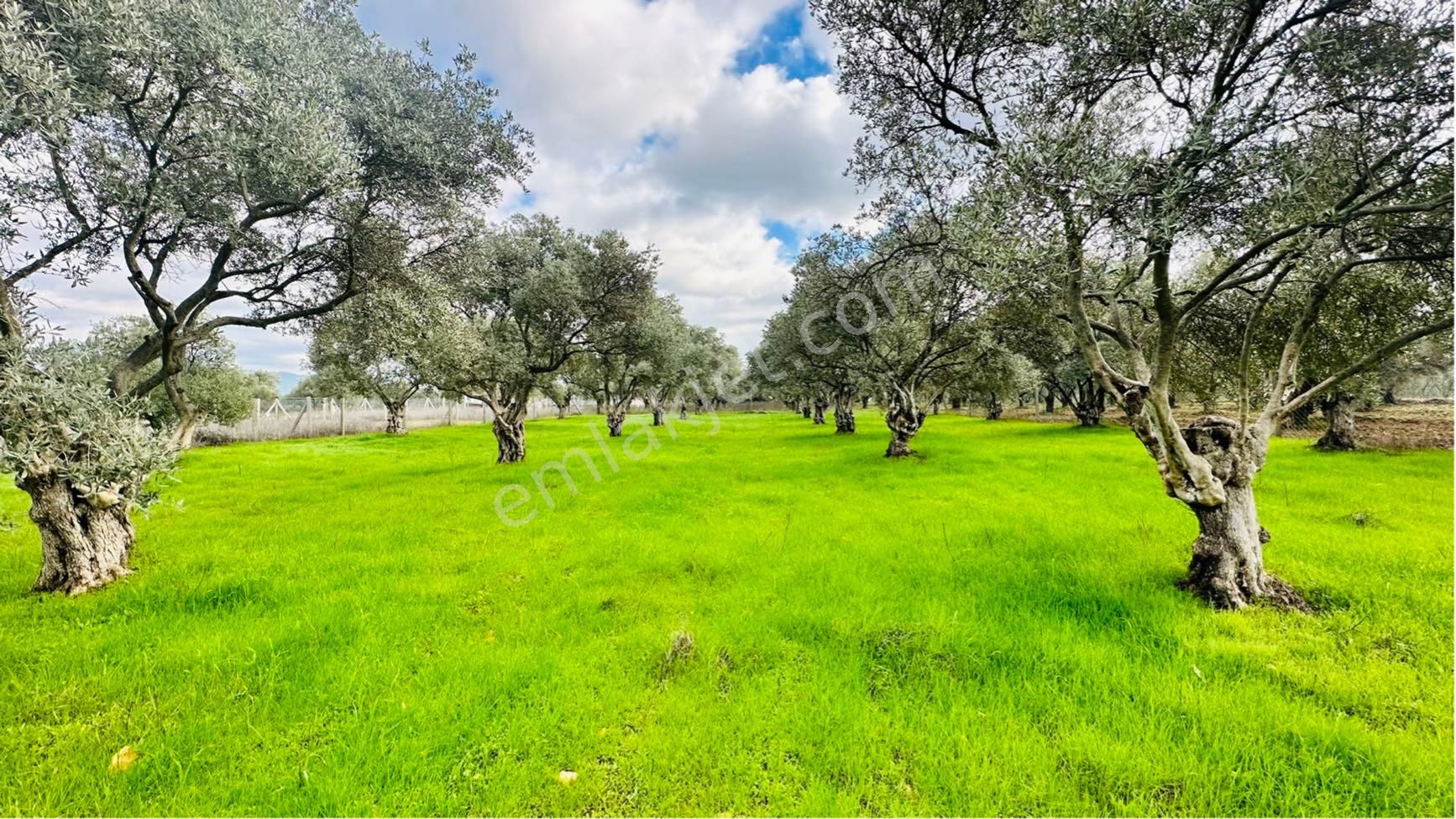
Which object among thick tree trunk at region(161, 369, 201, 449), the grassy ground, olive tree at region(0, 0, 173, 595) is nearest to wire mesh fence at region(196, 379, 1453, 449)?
the grassy ground

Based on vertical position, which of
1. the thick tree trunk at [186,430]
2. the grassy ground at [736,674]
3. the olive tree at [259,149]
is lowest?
the grassy ground at [736,674]

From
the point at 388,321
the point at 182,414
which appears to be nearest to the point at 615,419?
the point at 388,321

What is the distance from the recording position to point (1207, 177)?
5.77 metres

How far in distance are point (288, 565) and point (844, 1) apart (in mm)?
12581

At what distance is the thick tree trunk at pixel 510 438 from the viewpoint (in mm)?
19562

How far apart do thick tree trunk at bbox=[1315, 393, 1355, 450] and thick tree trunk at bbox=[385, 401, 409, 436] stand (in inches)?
2114

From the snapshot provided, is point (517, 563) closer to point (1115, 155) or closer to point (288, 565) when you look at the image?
point (288, 565)

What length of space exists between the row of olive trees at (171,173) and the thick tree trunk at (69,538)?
2cm

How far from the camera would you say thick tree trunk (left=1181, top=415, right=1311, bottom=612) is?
6.11 metres

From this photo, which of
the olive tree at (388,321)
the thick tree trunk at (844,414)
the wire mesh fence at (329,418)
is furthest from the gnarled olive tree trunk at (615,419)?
the olive tree at (388,321)

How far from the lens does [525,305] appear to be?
61.2ft

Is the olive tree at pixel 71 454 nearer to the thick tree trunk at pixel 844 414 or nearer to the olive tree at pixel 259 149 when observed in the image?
the olive tree at pixel 259 149

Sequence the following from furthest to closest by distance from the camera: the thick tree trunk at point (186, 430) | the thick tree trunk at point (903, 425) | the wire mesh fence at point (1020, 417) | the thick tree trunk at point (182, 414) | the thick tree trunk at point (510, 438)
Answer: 1. the wire mesh fence at point (1020, 417)
2. the thick tree trunk at point (903, 425)
3. the thick tree trunk at point (510, 438)
4. the thick tree trunk at point (182, 414)
5. the thick tree trunk at point (186, 430)

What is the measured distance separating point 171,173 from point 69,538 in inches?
219
